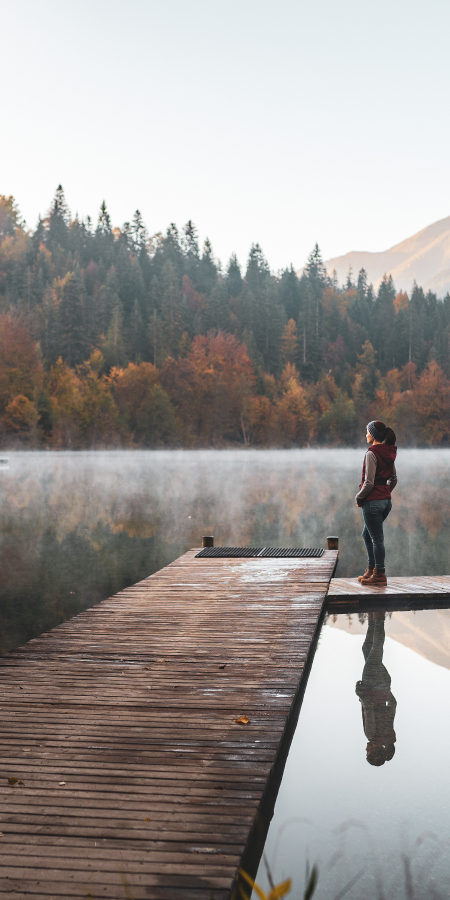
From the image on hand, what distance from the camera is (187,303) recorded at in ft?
303

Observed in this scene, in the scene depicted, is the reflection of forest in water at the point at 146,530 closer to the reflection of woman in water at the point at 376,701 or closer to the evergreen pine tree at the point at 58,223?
the reflection of woman in water at the point at 376,701

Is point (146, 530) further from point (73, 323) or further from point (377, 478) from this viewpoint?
point (73, 323)

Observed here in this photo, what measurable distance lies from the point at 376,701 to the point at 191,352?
8318 cm

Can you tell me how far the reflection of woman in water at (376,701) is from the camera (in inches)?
179

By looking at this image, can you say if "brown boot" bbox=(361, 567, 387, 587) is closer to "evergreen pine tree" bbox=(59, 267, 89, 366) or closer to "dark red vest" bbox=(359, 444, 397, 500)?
"dark red vest" bbox=(359, 444, 397, 500)

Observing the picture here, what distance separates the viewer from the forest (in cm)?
7931

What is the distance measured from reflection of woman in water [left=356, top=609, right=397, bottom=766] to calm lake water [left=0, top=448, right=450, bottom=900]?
6 cm

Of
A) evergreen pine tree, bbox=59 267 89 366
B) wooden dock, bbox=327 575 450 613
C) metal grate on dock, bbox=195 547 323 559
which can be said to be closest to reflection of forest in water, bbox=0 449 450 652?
metal grate on dock, bbox=195 547 323 559

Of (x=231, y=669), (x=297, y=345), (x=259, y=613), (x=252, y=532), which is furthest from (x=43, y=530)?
(x=297, y=345)

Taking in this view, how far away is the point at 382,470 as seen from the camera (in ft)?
25.5

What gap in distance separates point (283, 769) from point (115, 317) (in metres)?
85.8

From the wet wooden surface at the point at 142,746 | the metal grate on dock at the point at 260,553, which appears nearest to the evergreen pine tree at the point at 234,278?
the metal grate on dock at the point at 260,553

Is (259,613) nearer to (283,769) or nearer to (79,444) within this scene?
(283,769)

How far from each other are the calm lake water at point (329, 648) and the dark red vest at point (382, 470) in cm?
136
